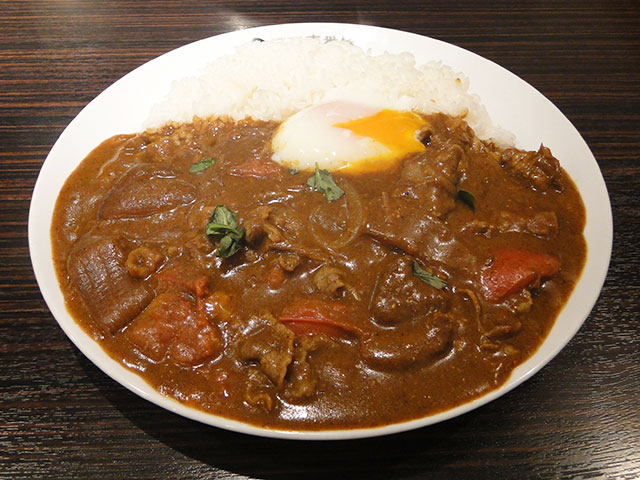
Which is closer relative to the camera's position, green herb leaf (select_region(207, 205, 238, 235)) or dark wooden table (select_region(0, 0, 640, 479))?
dark wooden table (select_region(0, 0, 640, 479))

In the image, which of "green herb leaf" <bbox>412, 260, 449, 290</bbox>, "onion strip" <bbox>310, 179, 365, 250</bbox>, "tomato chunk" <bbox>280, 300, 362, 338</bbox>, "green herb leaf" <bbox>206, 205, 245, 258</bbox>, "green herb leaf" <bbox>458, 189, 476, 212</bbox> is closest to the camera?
"tomato chunk" <bbox>280, 300, 362, 338</bbox>

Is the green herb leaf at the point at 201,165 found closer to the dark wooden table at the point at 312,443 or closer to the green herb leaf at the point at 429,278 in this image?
the dark wooden table at the point at 312,443

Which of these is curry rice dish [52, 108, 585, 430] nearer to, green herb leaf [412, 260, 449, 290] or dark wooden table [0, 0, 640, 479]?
green herb leaf [412, 260, 449, 290]

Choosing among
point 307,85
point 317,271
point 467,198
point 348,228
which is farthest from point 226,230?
point 307,85

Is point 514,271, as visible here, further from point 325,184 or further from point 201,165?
point 201,165

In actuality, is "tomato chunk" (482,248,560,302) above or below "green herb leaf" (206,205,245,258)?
below

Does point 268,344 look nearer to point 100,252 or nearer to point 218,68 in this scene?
point 100,252

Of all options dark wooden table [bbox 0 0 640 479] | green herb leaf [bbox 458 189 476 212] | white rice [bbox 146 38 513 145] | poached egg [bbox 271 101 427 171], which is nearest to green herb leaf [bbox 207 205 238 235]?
poached egg [bbox 271 101 427 171]
